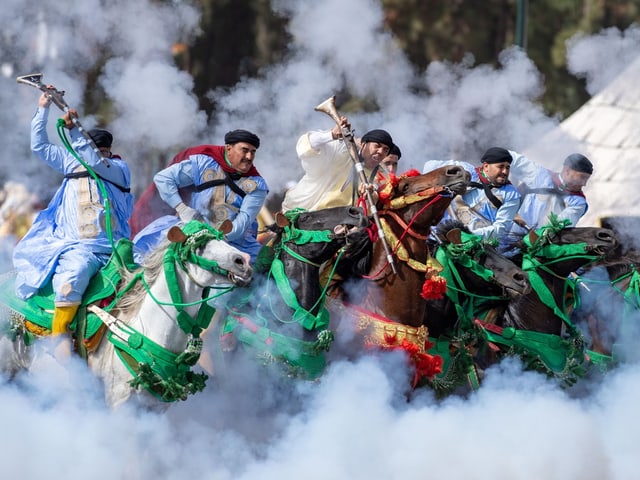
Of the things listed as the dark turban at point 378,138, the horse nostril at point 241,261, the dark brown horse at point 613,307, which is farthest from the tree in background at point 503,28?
the horse nostril at point 241,261

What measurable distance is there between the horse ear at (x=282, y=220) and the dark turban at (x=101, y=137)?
4.93 feet

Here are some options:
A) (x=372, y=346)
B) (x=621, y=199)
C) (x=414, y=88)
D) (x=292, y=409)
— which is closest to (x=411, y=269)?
(x=372, y=346)

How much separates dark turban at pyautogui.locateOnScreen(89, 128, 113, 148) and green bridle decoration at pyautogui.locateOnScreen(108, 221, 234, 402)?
5.27 ft

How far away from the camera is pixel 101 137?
368 inches

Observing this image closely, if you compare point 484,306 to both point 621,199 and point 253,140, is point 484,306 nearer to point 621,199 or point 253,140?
point 253,140

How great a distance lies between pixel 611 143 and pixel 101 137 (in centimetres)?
Result: 836

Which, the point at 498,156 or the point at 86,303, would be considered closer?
the point at 86,303

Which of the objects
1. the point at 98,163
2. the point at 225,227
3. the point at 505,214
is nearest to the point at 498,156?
the point at 505,214

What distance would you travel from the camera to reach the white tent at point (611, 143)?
47.9 feet

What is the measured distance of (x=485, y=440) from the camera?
9.23m

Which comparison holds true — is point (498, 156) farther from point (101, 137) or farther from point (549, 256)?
point (101, 137)

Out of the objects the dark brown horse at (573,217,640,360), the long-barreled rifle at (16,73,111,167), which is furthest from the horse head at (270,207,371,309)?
the dark brown horse at (573,217,640,360)

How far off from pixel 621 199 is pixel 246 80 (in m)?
5.72

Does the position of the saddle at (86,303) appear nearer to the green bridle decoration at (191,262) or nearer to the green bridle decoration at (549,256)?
the green bridle decoration at (191,262)
